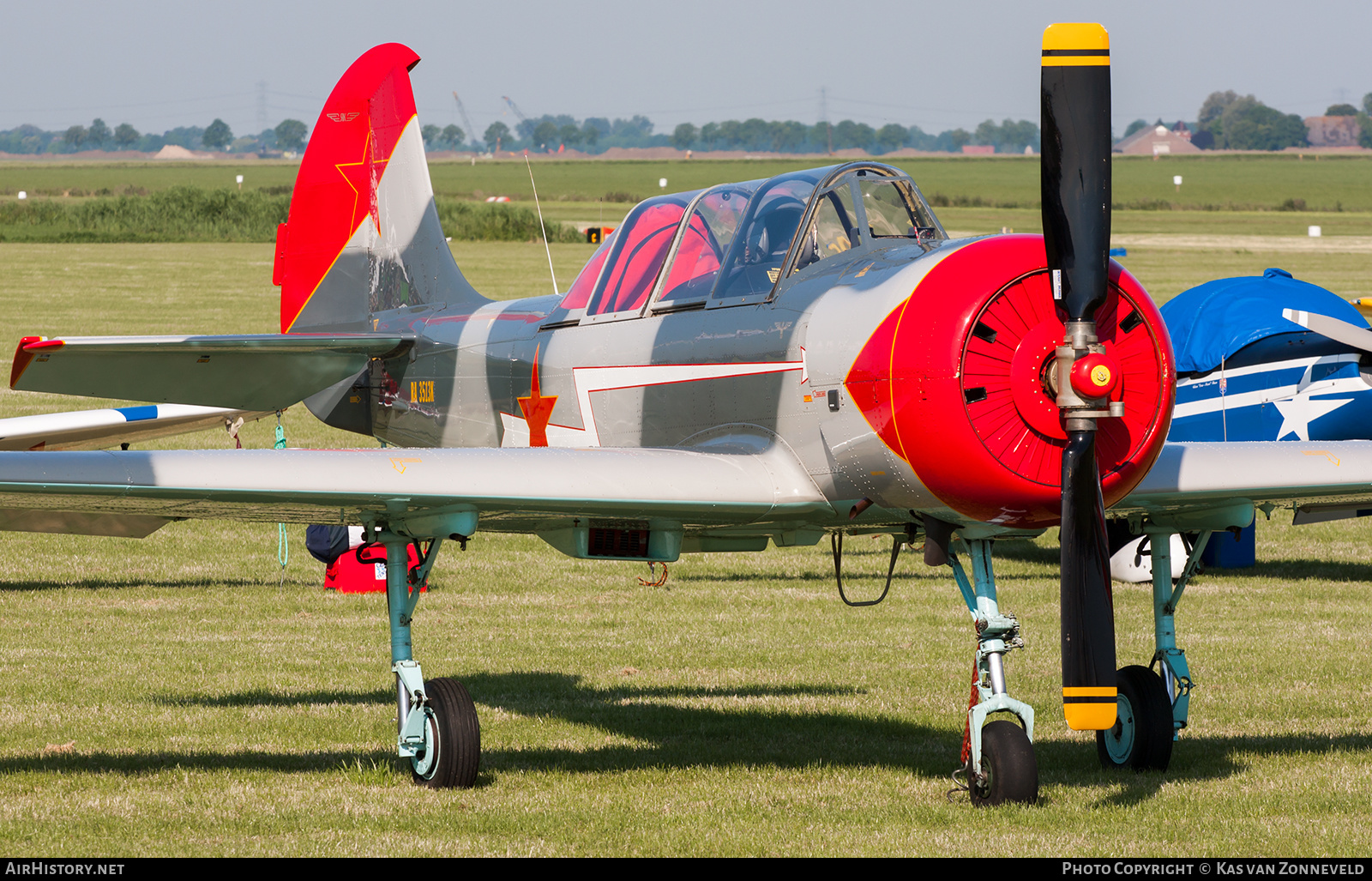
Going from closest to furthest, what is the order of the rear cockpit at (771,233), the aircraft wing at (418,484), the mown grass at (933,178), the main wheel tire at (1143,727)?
the aircraft wing at (418,484) < the rear cockpit at (771,233) < the main wheel tire at (1143,727) < the mown grass at (933,178)

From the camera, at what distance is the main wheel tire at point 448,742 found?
295 inches

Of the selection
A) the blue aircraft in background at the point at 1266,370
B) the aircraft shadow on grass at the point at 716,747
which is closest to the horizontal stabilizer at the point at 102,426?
the aircraft shadow on grass at the point at 716,747

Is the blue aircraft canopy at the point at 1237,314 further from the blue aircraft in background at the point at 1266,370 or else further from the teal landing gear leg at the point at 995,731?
the teal landing gear leg at the point at 995,731

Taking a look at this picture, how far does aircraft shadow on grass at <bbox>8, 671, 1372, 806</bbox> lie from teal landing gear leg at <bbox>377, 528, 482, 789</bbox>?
0.27 meters

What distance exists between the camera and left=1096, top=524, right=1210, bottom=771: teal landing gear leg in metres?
7.95

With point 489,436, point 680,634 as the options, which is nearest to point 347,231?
point 489,436

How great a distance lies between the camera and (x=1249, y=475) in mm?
7809

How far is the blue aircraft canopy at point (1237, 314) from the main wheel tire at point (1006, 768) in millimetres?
8418

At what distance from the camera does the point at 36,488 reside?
21.6ft

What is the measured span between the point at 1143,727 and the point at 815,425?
241 centimetres

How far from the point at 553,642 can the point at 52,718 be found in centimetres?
386

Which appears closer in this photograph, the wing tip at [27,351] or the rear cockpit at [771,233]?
the rear cockpit at [771,233]

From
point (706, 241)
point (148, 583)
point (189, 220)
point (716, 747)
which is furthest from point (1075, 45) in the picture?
point (189, 220)

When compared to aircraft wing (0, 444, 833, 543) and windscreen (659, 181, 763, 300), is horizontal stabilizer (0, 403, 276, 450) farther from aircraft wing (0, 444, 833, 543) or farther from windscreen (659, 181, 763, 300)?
windscreen (659, 181, 763, 300)
